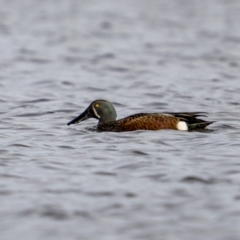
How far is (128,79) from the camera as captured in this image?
17.4 metres

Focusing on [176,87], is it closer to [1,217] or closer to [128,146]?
[128,146]

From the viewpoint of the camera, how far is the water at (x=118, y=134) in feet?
24.6

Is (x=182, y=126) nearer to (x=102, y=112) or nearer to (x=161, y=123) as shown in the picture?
(x=161, y=123)

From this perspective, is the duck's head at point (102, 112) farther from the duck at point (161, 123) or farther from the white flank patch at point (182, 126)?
the white flank patch at point (182, 126)

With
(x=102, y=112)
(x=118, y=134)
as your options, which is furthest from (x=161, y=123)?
(x=102, y=112)

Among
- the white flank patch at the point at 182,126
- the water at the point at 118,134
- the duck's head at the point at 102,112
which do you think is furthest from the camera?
the duck's head at the point at 102,112

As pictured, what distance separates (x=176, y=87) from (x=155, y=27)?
8324 millimetres

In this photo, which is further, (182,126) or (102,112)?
(102,112)

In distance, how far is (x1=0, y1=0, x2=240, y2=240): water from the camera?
749 centimetres

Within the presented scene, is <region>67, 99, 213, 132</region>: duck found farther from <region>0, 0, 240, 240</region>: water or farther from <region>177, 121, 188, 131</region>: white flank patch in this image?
<region>0, 0, 240, 240</region>: water

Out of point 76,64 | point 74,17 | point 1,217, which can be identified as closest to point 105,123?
point 1,217

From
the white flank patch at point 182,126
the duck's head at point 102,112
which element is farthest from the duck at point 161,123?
the duck's head at point 102,112

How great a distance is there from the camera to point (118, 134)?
37.2 ft

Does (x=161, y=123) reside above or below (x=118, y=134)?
above
